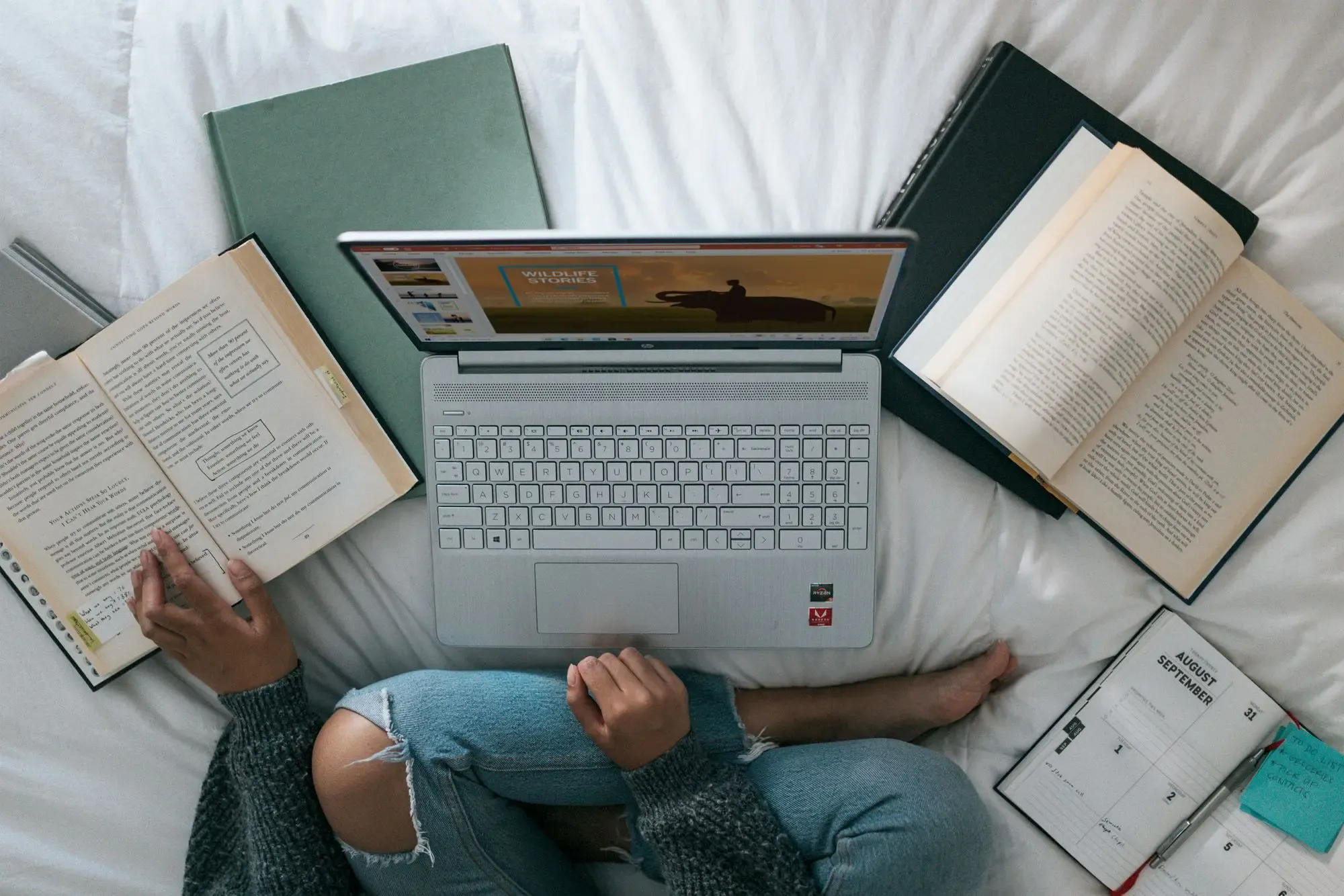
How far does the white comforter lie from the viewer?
2.89 ft

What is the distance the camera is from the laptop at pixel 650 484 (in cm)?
85

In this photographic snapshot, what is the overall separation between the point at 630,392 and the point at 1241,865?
27.5 inches

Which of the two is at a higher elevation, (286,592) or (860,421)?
(860,421)

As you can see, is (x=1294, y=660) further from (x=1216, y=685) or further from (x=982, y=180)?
(x=982, y=180)

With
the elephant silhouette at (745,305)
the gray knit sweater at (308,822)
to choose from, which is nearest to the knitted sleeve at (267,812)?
the gray knit sweater at (308,822)

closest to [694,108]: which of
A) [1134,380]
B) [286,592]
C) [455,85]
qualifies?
[455,85]

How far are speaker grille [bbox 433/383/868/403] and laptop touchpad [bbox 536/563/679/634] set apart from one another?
15cm

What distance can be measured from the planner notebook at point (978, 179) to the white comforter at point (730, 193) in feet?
0.08

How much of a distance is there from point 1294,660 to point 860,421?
1.51ft

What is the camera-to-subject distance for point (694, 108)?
3.03 feet

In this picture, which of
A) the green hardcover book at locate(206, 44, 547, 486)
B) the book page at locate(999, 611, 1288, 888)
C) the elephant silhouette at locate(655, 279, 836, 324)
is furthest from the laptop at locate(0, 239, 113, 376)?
the book page at locate(999, 611, 1288, 888)

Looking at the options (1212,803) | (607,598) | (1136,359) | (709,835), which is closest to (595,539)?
(607,598)

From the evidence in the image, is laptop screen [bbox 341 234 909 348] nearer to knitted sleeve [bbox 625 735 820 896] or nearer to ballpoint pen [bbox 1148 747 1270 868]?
→ knitted sleeve [bbox 625 735 820 896]

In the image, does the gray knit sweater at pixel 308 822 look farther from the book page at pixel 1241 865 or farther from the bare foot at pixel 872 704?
the book page at pixel 1241 865
